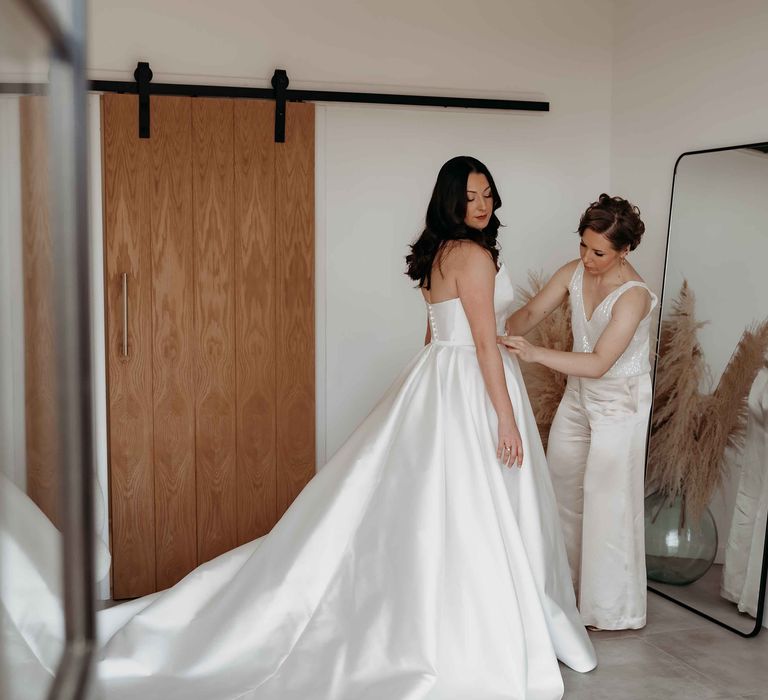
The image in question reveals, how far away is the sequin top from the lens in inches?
135

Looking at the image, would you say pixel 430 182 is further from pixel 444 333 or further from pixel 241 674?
pixel 241 674

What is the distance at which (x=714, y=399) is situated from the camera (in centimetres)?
360

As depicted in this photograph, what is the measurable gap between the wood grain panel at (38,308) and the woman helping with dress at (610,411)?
279 cm

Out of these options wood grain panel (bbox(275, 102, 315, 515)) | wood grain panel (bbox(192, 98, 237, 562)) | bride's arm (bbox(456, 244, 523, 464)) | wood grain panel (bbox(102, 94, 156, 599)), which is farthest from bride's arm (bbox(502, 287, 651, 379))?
wood grain panel (bbox(102, 94, 156, 599))

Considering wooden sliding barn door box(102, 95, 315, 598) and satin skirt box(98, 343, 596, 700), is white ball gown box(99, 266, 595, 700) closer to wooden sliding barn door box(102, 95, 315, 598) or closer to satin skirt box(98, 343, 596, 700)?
satin skirt box(98, 343, 596, 700)

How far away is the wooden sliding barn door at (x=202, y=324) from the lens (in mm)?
3881

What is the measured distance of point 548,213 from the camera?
173 inches

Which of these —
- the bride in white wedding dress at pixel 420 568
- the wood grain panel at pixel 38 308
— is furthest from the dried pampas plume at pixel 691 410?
Answer: the wood grain panel at pixel 38 308

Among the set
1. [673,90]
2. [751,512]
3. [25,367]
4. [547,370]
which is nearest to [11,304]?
[25,367]

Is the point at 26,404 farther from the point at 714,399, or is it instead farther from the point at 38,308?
the point at 714,399

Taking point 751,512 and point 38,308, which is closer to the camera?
point 38,308

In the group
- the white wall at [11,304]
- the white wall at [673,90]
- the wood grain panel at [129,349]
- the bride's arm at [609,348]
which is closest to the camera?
the white wall at [11,304]

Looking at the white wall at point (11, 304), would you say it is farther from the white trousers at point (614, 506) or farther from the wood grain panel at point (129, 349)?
the wood grain panel at point (129, 349)

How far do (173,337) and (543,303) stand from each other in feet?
5.13
